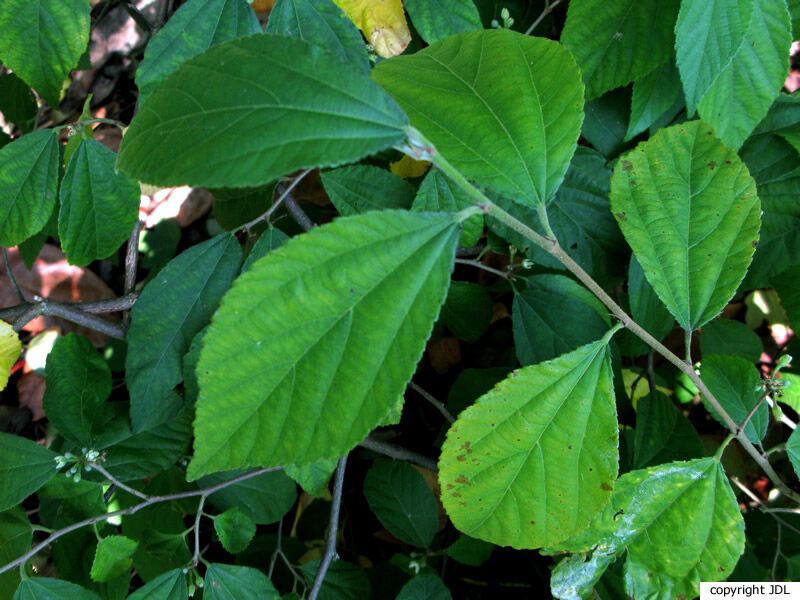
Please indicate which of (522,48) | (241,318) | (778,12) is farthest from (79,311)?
(778,12)

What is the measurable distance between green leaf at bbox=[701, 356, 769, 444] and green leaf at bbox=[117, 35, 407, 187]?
87 centimetres

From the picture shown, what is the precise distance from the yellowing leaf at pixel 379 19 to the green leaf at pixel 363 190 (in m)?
0.28

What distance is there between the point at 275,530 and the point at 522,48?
1597 mm

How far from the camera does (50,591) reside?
3.37ft

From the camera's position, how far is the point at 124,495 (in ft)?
4.56

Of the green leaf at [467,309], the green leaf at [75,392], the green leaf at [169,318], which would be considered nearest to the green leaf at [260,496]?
the green leaf at [75,392]

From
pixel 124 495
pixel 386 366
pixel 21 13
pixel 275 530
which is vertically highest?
pixel 21 13

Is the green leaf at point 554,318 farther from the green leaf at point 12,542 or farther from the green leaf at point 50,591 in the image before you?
the green leaf at point 12,542

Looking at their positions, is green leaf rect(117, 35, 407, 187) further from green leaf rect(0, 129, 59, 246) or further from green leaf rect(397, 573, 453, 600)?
green leaf rect(397, 573, 453, 600)

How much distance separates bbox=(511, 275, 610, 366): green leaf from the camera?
1.04 m

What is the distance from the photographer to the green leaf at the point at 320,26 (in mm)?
937

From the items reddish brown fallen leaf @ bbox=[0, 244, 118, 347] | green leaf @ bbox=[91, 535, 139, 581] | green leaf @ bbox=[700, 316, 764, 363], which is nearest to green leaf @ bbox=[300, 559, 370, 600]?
green leaf @ bbox=[91, 535, 139, 581]

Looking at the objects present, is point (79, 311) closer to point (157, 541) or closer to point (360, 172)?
point (157, 541)

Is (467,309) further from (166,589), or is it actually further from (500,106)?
(166,589)
